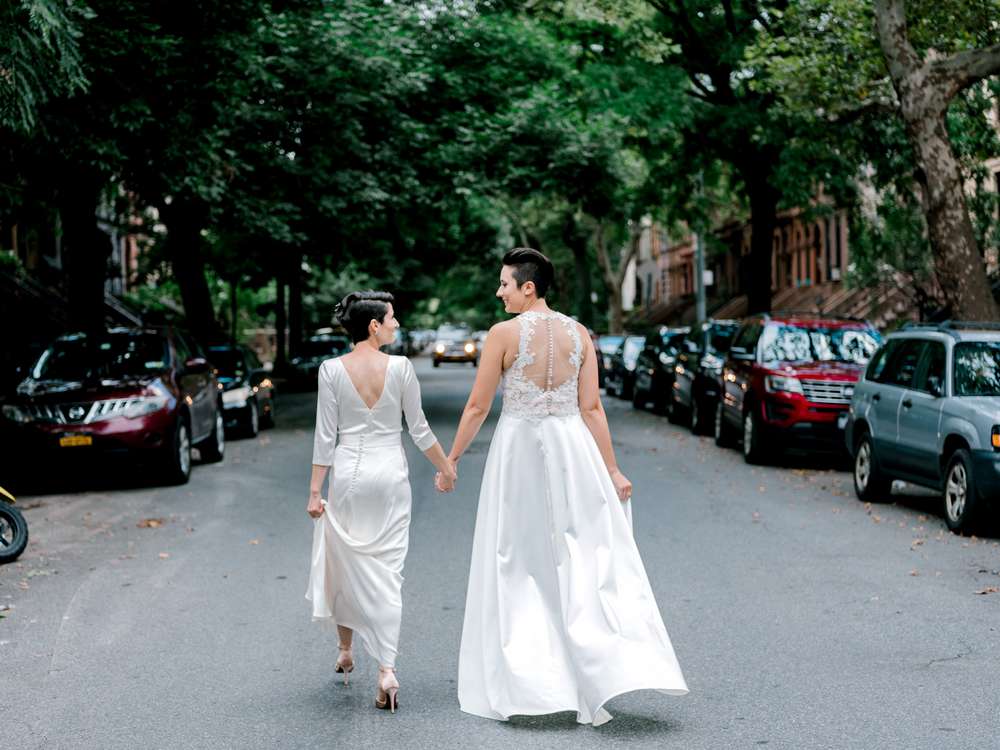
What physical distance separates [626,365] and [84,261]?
14.7 meters

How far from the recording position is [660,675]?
5.49 meters

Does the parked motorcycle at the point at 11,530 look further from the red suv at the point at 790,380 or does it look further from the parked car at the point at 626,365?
the parked car at the point at 626,365

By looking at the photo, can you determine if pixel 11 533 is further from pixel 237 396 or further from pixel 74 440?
pixel 237 396

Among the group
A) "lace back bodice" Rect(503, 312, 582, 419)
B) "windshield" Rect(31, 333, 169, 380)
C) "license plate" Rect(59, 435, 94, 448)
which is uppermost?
"lace back bodice" Rect(503, 312, 582, 419)

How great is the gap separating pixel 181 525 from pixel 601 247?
143ft

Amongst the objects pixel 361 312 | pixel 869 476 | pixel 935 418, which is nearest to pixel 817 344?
pixel 869 476

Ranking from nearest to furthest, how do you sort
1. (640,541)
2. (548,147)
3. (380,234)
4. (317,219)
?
(640,541) → (317,219) → (548,147) → (380,234)

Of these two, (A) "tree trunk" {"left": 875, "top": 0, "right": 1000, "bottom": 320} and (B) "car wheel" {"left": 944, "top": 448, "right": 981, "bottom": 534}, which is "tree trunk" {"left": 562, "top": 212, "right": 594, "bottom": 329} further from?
(B) "car wheel" {"left": 944, "top": 448, "right": 981, "bottom": 534}

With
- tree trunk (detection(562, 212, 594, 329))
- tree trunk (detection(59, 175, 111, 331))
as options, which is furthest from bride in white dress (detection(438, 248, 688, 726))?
tree trunk (detection(562, 212, 594, 329))

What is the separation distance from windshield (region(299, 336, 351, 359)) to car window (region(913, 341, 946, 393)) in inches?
1092

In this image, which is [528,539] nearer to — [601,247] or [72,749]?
[72,749]

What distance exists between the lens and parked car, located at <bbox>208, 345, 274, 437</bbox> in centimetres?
2150

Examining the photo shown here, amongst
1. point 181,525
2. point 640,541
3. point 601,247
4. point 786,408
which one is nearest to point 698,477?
point 786,408

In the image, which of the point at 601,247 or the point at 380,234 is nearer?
the point at 380,234
